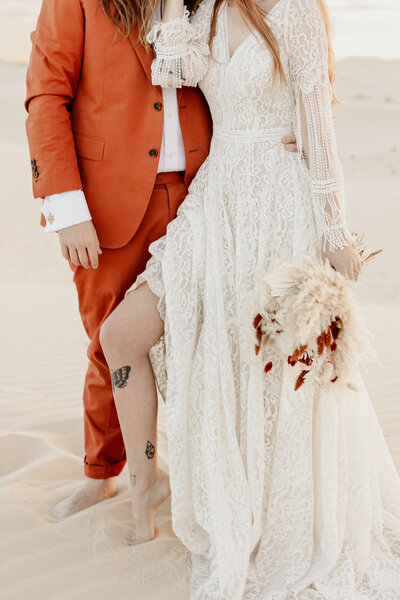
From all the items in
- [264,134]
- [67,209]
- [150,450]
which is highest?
[264,134]

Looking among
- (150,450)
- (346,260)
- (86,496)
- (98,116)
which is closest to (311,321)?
(346,260)

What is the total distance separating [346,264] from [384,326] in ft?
14.1

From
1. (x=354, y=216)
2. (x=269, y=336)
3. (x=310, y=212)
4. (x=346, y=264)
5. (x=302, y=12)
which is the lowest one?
(x=354, y=216)

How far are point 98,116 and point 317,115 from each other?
0.85 metres

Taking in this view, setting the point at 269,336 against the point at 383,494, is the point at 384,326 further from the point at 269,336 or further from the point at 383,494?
the point at 269,336

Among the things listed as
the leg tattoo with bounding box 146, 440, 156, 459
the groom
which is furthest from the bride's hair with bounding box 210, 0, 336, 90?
the leg tattoo with bounding box 146, 440, 156, 459

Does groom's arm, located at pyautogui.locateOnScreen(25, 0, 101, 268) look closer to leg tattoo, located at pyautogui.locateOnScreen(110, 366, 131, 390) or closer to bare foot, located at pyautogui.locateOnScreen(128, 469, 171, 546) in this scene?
leg tattoo, located at pyautogui.locateOnScreen(110, 366, 131, 390)

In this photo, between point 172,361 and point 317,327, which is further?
point 172,361

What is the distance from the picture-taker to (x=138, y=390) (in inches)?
107

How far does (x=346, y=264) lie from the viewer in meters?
2.58

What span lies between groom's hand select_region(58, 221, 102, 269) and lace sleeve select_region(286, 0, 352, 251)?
2.81ft

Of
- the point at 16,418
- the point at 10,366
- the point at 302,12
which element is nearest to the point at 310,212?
the point at 302,12

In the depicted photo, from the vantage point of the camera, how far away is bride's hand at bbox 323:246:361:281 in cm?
258

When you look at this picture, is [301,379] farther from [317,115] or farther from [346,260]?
[317,115]
